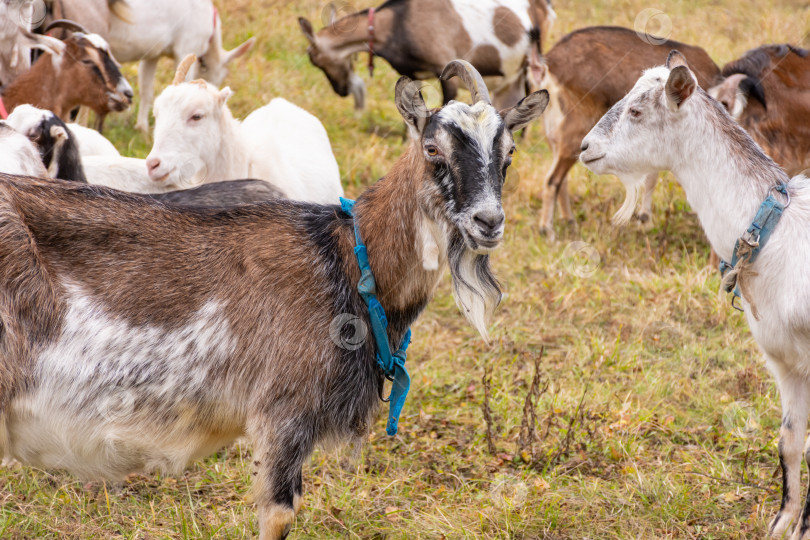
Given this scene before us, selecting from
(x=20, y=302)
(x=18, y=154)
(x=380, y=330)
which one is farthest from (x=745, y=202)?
(x=18, y=154)

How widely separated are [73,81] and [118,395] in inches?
133

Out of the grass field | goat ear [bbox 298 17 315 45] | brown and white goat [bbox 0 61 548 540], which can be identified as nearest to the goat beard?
brown and white goat [bbox 0 61 548 540]

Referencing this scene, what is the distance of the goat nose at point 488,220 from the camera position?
9.11ft

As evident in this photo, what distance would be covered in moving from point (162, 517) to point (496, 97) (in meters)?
6.30

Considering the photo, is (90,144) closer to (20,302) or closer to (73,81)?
(73,81)

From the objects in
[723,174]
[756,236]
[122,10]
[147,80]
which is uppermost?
[723,174]

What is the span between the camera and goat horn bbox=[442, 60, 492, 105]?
313 cm

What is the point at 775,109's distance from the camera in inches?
243

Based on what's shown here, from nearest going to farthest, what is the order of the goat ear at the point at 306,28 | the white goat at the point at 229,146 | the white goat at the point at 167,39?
the white goat at the point at 229,146, the white goat at the point at 167,39, the goat ear at the point at 306,28

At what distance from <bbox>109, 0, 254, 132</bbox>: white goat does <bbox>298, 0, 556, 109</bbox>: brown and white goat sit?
0.83 meters

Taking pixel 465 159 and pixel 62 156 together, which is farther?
pixel 62 156

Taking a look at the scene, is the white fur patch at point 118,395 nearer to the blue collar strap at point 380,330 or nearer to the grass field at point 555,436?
the blue collar strap at point 380,330

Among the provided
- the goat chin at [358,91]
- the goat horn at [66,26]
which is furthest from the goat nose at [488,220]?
the goat chin at [358,91]

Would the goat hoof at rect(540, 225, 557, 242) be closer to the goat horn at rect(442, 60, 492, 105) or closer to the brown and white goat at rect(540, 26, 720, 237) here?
the brown and white goat at rect(540, 26, 720, 237)
